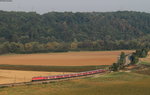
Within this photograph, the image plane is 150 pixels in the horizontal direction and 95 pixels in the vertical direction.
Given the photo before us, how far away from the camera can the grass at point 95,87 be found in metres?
67.6

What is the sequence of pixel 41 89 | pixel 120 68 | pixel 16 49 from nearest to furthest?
pixel 41 89 < pixel 120 68 < pixel 16 49

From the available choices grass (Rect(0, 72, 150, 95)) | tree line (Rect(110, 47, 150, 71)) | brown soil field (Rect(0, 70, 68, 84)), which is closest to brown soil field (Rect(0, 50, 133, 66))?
tree line (Rect(110, 47, 150, 71))

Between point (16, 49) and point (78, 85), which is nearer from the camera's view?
point (78, 85)

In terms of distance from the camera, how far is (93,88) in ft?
239

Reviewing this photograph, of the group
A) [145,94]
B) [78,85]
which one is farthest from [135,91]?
[78,85]

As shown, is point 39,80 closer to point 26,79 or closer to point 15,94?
point 26,79

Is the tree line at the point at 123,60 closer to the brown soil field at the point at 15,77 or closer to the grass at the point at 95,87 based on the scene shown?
the grass at the point at 95,87

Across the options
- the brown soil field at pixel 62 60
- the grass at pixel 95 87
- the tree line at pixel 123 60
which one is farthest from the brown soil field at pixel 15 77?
the brown soil field at pixel 62 60

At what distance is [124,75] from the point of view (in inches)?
3652

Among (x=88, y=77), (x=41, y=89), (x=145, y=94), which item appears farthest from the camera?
(x=88, y=77)

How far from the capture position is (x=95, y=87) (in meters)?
74.2

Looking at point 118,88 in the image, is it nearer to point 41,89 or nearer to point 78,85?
point 78,85

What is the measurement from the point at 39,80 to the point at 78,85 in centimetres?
1264

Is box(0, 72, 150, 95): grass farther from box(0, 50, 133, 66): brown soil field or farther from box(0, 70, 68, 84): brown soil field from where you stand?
box(0, 50, 133, 66): brown soil field
